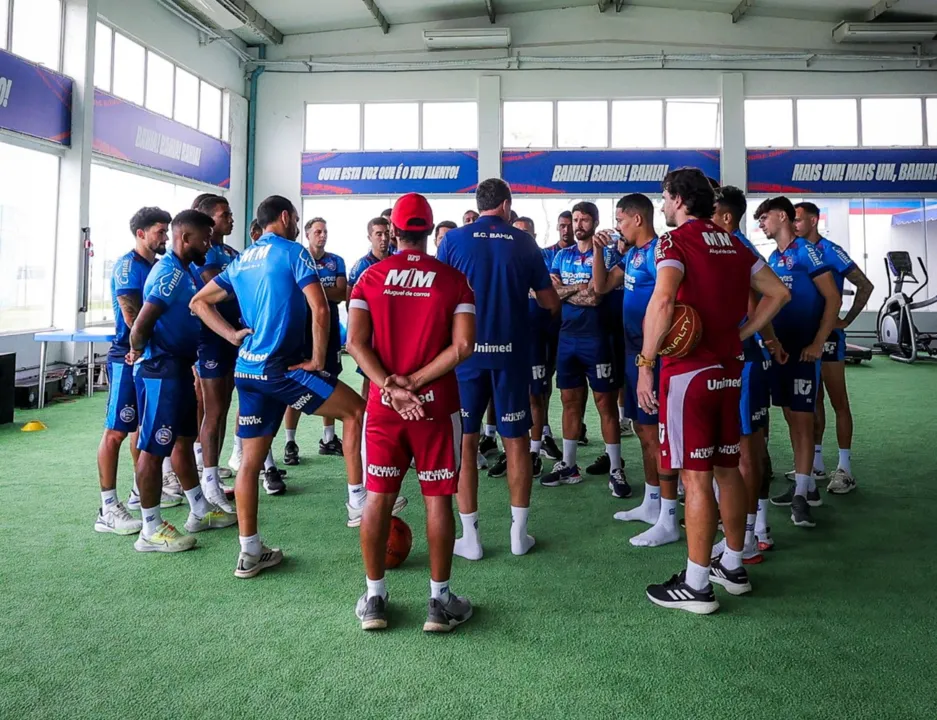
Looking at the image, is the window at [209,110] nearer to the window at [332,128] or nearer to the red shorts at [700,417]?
the window at [332,128]

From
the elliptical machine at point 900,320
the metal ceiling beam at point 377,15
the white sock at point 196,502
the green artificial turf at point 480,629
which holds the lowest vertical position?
the green artificial turf at point 480,629

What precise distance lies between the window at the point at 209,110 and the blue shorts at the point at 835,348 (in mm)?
10899

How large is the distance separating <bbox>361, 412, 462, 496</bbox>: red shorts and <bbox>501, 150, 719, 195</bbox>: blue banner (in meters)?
11.1

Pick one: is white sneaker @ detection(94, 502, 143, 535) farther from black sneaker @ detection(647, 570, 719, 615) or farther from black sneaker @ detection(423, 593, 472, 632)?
black sneaker @ detection(647, 570, 719, 615)

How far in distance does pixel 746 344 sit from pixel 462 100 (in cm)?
1111

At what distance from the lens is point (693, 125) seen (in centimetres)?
1288

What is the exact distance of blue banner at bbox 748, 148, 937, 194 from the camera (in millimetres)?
12750

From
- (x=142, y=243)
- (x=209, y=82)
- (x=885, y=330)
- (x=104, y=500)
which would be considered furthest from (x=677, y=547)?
(x=209, y=82)

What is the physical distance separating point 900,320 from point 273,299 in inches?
455

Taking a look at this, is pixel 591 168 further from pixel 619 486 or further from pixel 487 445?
pixel 619 486

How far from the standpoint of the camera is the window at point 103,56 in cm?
895

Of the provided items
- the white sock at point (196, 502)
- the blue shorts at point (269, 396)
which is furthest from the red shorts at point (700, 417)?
the white sock at point (196, 502)

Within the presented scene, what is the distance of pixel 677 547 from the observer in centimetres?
319

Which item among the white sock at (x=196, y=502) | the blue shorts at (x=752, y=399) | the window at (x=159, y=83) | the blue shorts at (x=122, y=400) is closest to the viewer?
the blue shorts at (x=752, y=399)
